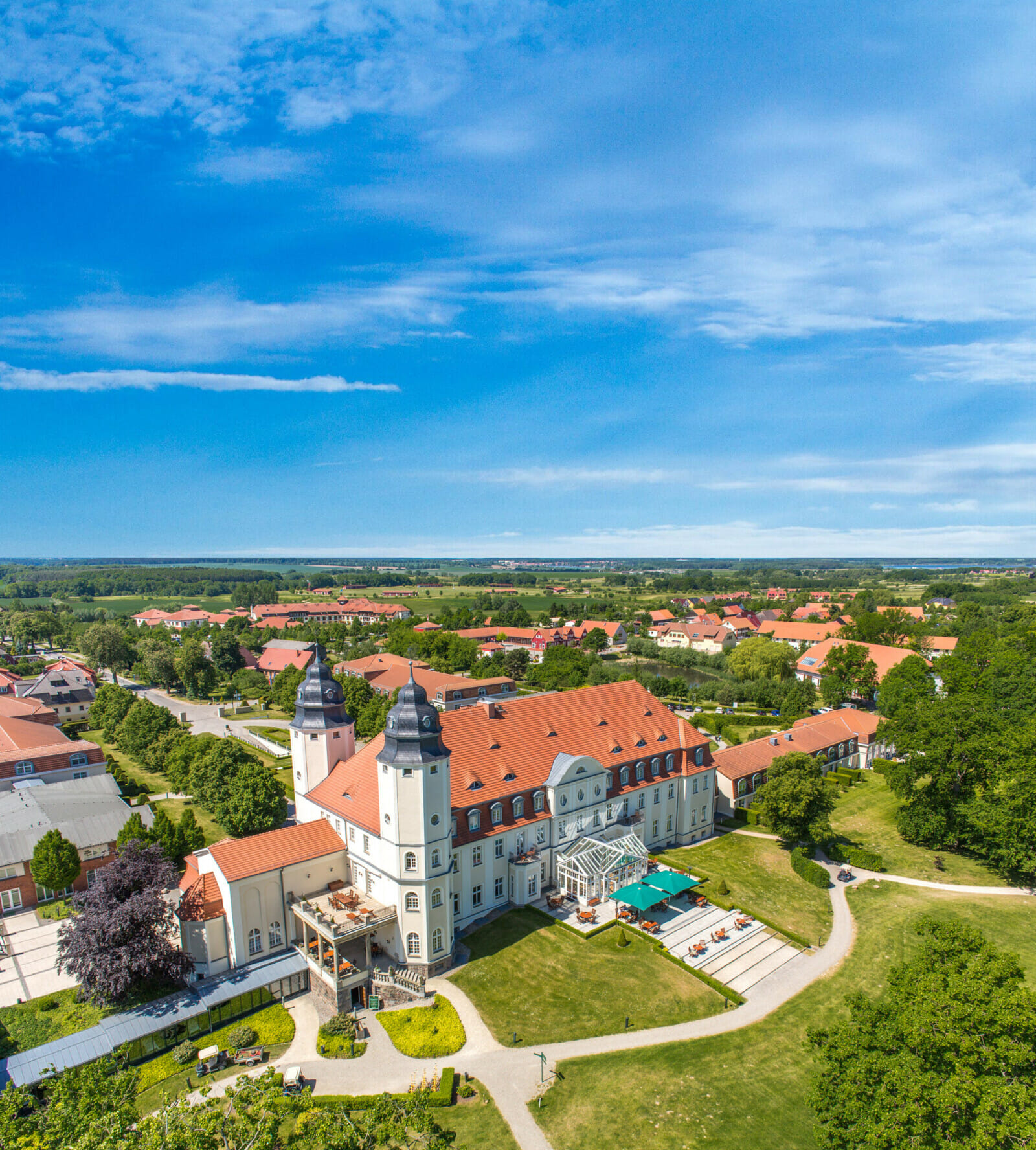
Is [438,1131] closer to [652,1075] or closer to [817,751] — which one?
[652,1075]

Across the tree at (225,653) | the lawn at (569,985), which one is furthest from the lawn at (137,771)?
the lawn at (569,985)

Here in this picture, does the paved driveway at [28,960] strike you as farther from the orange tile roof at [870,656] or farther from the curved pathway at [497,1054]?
the orange tile roof at [870,656]

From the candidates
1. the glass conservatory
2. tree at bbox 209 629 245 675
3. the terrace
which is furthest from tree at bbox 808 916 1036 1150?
tree at bbox 209 629 245 675

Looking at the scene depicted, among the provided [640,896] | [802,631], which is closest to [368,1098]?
[640,896]

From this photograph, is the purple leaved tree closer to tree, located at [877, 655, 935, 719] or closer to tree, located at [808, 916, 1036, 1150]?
tree, located at [808, 916, 1036, 1150]

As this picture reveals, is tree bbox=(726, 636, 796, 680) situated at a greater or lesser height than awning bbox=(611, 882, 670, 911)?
greater

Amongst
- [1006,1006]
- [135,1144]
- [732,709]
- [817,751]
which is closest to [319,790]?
[135,1144]
